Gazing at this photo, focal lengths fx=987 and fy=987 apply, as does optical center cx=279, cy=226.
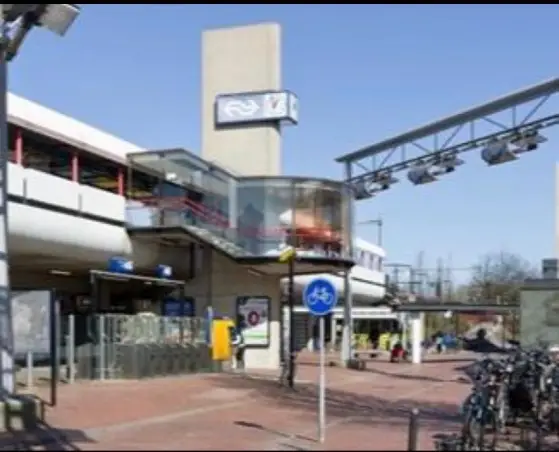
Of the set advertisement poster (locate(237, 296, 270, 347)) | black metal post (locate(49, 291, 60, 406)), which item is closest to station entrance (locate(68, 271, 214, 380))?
advertisement poster (locate(237, 296, 270, 347))

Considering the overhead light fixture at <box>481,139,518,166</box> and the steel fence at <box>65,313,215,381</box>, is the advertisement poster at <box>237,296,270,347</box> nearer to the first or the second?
the steel fence at <box>65,313,215,381</box>

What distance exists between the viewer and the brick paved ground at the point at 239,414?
40.6ft

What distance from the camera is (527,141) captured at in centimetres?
3036

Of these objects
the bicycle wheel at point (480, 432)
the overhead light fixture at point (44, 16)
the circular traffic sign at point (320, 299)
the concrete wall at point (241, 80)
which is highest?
the concrete wall at point (241, 80)

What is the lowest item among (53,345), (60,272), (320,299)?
(53,345)

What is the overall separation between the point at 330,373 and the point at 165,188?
26.2 feet

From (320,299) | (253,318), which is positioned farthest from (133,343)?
(320,299)

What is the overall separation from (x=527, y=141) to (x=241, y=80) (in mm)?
14683

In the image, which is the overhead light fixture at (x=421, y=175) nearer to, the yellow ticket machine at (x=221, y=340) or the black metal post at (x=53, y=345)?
the yellow ticket machine at (x=221, y=340)

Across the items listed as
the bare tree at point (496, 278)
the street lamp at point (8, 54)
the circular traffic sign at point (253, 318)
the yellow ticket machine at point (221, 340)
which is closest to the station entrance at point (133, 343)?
the yellow ticket machine at point (221, 340)

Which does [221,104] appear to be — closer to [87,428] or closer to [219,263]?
[219,263]

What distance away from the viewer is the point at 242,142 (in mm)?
41312

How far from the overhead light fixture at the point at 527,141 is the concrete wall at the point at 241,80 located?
11889mm

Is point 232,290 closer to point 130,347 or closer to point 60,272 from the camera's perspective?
point 60,272
